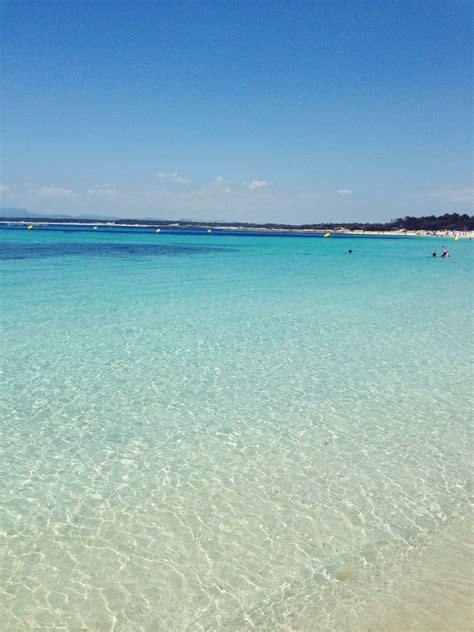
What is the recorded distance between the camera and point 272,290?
19.6 metres

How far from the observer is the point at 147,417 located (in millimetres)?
6762

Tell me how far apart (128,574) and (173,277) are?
64.9 feet

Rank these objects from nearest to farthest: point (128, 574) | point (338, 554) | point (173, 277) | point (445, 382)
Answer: point (128, 574) → point (338, 554) → point (445, 382) → point (173, 277)

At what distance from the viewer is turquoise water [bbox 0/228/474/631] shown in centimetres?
368

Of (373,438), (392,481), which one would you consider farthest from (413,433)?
(392,481)

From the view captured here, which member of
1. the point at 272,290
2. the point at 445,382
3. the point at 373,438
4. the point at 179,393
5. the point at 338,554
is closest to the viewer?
the point at 338,554

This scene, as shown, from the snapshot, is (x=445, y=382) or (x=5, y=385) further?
(x=445, y=382)

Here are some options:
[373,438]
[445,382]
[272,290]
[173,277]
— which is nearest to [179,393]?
[373,438]

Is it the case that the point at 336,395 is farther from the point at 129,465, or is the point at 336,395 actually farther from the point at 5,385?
the point at 5,385

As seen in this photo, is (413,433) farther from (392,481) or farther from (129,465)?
(129,465)

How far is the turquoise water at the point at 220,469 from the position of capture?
3676 mm

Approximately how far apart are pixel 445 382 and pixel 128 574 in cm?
657

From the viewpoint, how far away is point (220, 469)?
215 inches

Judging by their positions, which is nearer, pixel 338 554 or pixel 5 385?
pixel 338 554
